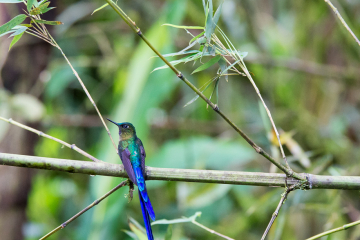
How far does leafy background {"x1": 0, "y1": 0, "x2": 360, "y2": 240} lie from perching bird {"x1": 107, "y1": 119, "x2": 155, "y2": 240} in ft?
2.17

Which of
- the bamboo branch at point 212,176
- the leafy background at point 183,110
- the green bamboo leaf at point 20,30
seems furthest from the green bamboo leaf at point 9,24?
the leafy background at point 183,110

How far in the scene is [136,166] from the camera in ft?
A: 2.75

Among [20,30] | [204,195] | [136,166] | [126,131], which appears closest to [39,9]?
[20,30]

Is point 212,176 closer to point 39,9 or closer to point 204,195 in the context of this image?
point 39,9

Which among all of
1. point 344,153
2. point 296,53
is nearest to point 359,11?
point 296,53

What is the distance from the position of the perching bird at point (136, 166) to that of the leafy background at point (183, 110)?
66 cm

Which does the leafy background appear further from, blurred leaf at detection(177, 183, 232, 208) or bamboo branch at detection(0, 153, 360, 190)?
bamboo branch at detection(0, 153, 360, 190)

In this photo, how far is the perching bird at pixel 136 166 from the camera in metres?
0.80

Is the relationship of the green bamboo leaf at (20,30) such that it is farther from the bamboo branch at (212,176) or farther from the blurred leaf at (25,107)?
the blurred leaf at (25,107)

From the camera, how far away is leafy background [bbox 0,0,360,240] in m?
1.94

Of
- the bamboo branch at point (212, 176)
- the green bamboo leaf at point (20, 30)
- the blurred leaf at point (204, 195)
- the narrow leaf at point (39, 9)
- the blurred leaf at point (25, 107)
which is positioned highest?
the blurred leaf at point (25, 107)

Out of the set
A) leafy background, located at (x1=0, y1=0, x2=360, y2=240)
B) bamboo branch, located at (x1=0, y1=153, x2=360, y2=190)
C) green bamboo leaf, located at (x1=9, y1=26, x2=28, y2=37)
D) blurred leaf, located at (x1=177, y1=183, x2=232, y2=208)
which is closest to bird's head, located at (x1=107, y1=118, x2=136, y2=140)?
bamboo branch, located at (x1=0, y1=153, x2=360, y2=190)

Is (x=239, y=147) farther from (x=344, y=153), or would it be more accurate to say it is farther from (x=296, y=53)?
(x=296, y=53)

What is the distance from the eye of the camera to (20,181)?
201 cm
